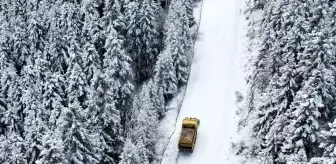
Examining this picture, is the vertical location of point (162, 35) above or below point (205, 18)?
below

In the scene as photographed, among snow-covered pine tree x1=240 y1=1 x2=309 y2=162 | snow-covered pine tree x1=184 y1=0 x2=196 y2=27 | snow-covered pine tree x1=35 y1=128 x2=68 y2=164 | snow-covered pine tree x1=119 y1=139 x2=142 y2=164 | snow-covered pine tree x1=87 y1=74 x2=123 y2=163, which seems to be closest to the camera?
snow-covered pine tree x1=240 y1=1 x2=309 y2=162

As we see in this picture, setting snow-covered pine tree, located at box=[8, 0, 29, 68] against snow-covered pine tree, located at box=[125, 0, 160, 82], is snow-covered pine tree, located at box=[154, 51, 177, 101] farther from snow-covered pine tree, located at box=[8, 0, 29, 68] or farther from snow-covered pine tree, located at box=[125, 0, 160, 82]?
snow-covered pine tree, located at box=[8, 0, 29, 68]

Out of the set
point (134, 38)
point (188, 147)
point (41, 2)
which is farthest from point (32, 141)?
point (41, 2)

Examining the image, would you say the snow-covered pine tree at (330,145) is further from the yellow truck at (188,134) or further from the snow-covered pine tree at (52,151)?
the snow-covered pine tree at (52,151)

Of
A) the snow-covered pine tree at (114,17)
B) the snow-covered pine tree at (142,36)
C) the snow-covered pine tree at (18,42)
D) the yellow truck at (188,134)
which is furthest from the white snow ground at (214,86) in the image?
the snow-covered pine tree at (18,42)

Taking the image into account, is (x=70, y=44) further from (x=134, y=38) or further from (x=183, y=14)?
(x=183, y=14)

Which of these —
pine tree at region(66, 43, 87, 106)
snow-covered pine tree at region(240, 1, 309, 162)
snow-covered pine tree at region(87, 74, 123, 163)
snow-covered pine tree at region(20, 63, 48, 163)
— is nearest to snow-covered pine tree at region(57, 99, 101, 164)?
snow-covered pine tree at region(87, 74, 123, 163)
